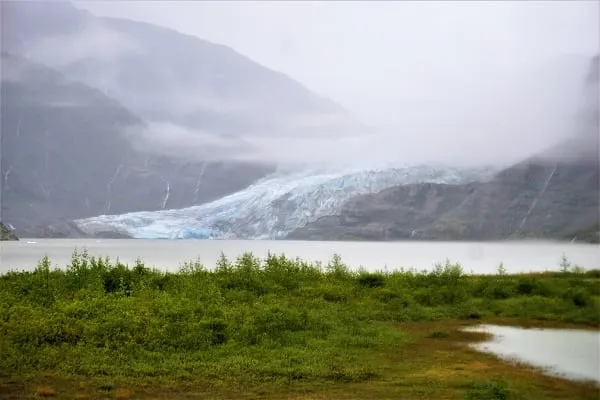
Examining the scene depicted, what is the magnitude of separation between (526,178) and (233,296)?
8160 cm

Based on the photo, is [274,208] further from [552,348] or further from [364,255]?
[552,348]

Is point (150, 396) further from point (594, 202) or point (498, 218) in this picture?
point (498, 218)

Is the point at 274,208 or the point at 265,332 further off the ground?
the point at 274,208


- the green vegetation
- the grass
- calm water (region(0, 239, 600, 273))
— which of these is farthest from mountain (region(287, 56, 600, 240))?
the grass

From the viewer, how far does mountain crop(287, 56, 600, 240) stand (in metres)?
78.5

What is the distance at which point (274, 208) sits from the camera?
80000 mm

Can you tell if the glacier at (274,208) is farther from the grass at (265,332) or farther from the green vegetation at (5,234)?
the grass at (265,332)

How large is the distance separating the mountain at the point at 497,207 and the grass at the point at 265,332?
56.4m

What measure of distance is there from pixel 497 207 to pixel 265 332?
8680 cm

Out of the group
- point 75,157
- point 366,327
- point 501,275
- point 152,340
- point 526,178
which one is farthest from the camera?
point 75,157

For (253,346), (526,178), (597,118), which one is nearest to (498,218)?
(526,178)

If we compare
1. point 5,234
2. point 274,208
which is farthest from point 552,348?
point 5,234

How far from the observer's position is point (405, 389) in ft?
28.2

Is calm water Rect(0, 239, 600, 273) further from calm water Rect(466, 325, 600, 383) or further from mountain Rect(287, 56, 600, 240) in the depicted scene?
calm water Rect(466, 325, 600, 383)
